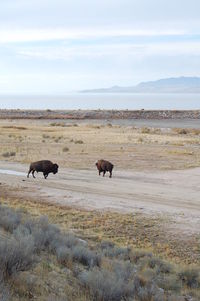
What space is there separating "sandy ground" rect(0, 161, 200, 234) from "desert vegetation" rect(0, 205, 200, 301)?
539 centimetres

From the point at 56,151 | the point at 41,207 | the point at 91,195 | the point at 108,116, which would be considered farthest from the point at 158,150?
the point at 108,116

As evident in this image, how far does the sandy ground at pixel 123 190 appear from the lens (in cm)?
1861

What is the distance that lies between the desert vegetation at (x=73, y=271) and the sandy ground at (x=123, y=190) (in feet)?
17.7

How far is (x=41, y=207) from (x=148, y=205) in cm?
422

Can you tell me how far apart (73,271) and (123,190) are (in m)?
13.9

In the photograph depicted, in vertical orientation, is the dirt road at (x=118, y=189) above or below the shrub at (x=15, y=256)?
below

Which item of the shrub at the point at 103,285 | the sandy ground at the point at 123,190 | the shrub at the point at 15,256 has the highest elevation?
the shrub at the point at 15,256

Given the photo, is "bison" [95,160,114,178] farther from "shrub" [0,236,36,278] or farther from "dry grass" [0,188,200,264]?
"shrub" [0,236,36,278]

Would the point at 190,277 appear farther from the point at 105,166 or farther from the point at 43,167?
the point at 105,166

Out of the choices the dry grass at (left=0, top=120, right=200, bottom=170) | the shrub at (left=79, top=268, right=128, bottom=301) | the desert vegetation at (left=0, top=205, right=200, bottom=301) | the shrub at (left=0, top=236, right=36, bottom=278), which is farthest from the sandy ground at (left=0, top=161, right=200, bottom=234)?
the shrub at (left=0, top=236, right=36, bottom=278)

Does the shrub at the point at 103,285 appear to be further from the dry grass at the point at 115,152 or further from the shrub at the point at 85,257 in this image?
the dry grass at the point at 115,152

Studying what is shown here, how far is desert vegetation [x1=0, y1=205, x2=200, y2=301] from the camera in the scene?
290 inches

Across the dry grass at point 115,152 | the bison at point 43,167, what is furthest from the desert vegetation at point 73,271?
the dry grass at point 115,152

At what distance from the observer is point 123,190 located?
73.7ft
